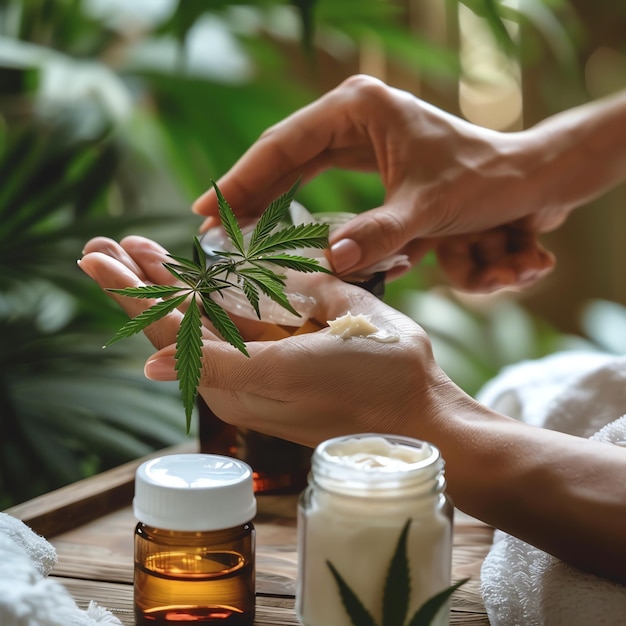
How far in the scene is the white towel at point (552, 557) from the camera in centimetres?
56

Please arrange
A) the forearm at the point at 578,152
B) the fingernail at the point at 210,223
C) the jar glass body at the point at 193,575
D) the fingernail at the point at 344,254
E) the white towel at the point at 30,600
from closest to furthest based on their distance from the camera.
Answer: the white towel at the point at 30,600 < the jar glass body at the point at 193,575 < the fingernail at the point at 344,254 < the fingernail at the point at 210,223 < the forearm at the point at 578,152

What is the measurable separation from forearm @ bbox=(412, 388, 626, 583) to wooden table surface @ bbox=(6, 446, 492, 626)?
86mm

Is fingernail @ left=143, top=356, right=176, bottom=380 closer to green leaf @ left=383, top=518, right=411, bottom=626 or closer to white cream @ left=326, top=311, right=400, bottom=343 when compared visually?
white cream @ left=326, top=311, right=400, bottom=343

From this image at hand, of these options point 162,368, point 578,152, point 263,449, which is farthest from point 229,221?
point 578,152

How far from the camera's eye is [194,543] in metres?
0.55

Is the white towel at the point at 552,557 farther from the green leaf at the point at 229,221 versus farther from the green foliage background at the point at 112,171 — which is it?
the green foliage background at the point at 112,171

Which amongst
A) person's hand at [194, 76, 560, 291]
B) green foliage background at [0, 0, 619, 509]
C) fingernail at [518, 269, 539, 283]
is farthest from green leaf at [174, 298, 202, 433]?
fingernail at [518, 269, 539, 283]

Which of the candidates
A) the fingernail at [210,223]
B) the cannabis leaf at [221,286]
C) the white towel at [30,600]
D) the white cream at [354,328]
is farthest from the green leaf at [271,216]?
the fingernail at [210,223]

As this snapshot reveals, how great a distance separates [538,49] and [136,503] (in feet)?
6.44

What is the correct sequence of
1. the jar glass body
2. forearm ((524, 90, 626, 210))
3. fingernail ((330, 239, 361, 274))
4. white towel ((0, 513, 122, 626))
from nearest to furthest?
white towel ((0, 513, 122, 626)) → the jar glass body → fingernail ((330, 239, 361, 274)) → forearm ((524, 90, 626, 210))

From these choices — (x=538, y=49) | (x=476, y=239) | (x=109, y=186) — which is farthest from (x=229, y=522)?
(x=538, y=49)

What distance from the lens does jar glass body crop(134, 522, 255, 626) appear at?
1.81ft

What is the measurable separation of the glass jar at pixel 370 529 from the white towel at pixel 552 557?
110 mm

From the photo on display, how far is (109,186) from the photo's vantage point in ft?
4.12
